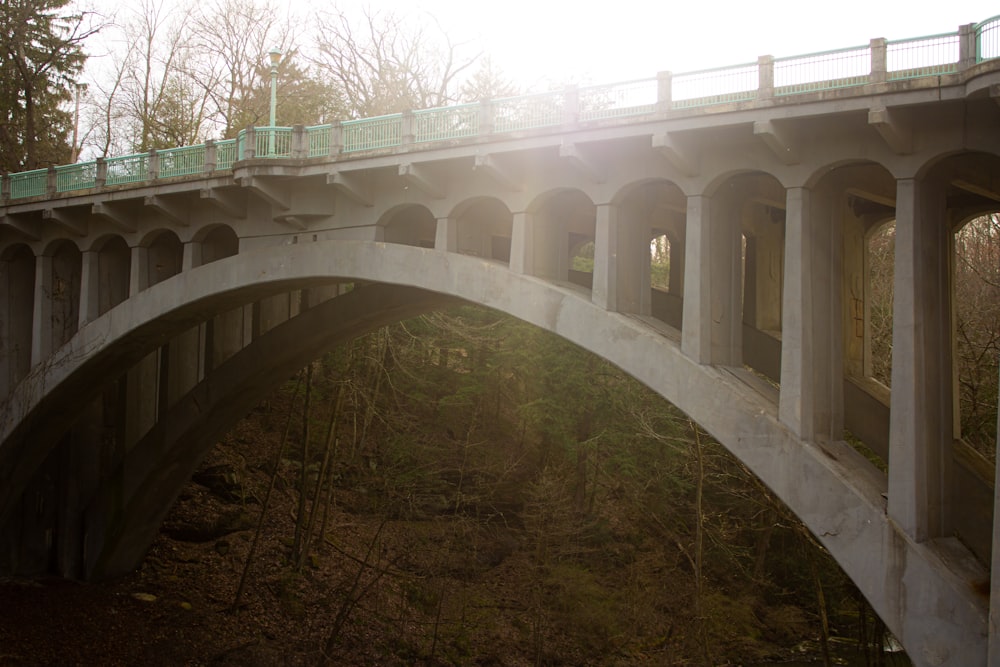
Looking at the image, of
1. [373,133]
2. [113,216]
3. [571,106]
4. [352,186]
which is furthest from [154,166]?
[571,106]

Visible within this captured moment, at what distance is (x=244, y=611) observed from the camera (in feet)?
73.2

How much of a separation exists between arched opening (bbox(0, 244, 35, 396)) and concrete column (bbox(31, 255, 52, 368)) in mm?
615

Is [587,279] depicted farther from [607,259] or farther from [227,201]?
[227,201]

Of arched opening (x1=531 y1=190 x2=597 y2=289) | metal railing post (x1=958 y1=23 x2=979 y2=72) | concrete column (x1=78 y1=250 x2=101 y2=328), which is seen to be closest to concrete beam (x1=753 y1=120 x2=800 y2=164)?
metal railing post (x1=958 y1=23 x2=979 y2=72)

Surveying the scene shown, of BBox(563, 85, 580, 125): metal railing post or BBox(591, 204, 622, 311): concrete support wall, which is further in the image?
BBox(563, 85, 580, 125): metal railing post

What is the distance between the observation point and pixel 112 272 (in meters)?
21.7

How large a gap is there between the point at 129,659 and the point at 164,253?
27.8 feet

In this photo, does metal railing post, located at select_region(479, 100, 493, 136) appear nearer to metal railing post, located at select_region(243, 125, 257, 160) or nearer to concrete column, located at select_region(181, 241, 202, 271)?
metal railing post, located at select_region(243, 125, 257, 160)

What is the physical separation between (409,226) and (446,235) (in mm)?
2658

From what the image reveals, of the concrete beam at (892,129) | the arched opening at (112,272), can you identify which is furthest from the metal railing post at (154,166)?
the concrete beam at (892,129)


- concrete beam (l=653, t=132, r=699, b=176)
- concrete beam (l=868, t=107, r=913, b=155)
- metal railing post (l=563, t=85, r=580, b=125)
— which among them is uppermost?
metal railing post (l=563, t=85, r=580, b=125)

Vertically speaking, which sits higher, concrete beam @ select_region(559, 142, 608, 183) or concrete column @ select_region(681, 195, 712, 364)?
concrete beam @ select_region(559, 142, 608, 183)

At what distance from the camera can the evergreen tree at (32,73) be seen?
30.5 m

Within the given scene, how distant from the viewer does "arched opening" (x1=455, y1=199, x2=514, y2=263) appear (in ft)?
51.4
